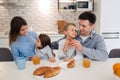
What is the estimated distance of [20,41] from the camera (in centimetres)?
248

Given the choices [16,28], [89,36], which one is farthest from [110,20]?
[16,28]

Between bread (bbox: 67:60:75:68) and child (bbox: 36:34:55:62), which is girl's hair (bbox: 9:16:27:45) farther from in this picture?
bread (bbox: 67:60:75:68)

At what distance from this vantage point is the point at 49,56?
211 cm

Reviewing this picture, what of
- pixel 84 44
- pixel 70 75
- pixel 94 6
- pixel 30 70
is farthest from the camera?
pixel 94 6

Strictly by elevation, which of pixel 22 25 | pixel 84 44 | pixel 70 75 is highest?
pixel 22 25

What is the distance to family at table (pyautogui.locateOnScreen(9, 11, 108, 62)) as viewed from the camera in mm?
1986

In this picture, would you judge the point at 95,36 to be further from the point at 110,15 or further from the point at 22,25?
the point at 110,15

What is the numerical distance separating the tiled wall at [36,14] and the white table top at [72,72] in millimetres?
2499

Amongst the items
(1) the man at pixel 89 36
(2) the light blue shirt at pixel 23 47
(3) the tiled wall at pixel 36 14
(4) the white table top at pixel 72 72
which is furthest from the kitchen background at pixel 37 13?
(4) the white table top at pixel 72 72

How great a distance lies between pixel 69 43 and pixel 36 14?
243 centimetres

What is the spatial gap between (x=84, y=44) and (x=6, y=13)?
261cm

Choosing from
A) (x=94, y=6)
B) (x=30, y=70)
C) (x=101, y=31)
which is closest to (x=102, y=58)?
(x=30, y=70)

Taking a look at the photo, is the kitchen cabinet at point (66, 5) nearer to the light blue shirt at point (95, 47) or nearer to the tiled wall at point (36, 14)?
the tiled wall at point (36, 14)

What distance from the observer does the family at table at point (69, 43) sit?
199 cm
